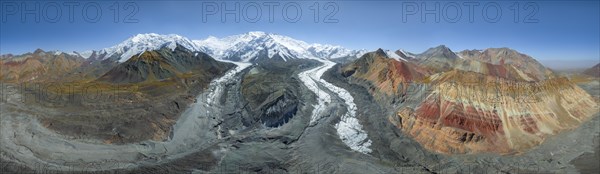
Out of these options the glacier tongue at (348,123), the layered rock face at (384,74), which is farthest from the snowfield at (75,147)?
the layered rock face at (384,74)

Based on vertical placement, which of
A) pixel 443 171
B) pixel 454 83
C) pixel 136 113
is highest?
pixel 454 83

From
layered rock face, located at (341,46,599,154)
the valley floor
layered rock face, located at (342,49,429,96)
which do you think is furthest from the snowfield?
layered rock face, located at (342,49,429,96)

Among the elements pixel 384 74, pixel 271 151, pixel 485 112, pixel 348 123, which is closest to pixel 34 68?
pixel 384 74

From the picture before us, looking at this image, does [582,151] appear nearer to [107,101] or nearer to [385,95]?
[385,95]

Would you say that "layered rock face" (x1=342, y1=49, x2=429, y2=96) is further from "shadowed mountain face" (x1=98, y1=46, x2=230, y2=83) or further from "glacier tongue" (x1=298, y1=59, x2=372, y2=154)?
"shadowed mountain face" (x1=98, y1=46, x2=230, y2=83)

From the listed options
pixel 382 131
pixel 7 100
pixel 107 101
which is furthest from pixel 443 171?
pixel 7 100
